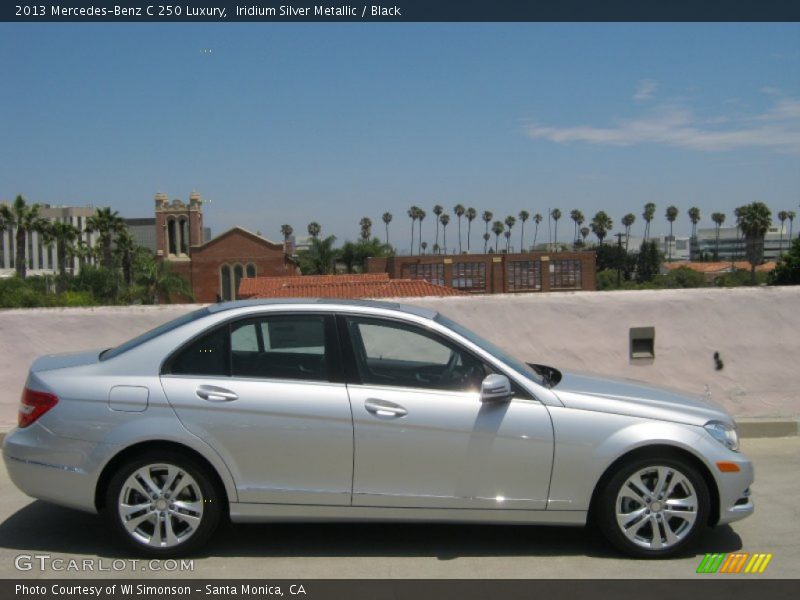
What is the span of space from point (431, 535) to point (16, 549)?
257 centimetres

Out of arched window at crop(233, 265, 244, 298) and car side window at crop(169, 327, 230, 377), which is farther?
arched window at crop(233, 265, 244, 298)

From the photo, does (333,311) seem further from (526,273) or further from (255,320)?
(526,273)

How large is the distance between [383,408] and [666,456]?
1.69 meters

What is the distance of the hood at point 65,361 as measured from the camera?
5195 mm

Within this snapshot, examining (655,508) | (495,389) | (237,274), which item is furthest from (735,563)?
(237,274)

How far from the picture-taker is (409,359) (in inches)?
216

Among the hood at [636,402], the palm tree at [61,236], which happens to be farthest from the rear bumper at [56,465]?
the palm tree at [61,236]

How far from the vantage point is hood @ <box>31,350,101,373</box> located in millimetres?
5195

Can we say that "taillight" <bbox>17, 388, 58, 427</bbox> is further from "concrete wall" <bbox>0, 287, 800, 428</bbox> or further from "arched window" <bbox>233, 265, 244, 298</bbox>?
"arched window" <bbox>233, 265, 244, 298</bbox>

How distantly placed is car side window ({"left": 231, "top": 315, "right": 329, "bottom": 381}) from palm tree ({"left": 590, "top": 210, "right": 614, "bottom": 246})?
109 m

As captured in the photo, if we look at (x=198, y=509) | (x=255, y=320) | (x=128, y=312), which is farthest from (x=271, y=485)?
(x=128, y=312)

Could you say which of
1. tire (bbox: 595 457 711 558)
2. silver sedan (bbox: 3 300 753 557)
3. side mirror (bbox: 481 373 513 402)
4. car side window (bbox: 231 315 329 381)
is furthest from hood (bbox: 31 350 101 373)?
tire (bbox: 595 457 711 558)
